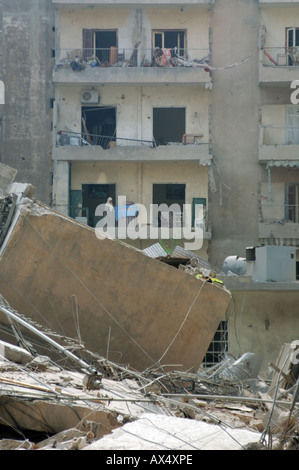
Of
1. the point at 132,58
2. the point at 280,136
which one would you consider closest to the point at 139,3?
the point at 132,58

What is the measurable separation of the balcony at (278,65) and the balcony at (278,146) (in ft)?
5.41

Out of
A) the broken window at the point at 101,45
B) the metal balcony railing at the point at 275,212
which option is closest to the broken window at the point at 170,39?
the broken window at the point at 101,45

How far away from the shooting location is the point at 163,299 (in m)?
11.5

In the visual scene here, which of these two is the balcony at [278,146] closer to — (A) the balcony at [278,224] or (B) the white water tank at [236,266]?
(A) the balcony at [278,224]

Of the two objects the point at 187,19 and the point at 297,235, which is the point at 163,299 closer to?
the point at 297,235

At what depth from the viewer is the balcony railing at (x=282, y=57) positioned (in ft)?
87.6

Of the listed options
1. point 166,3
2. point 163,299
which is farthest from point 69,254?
point 166,3

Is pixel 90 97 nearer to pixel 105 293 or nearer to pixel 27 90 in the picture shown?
pixel 27 90

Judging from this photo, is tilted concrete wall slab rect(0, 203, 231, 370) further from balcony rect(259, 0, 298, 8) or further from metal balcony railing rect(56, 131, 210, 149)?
balcony rect(259, 0, 298, 8)

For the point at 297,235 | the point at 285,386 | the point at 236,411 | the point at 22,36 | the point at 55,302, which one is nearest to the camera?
the point at 236,411

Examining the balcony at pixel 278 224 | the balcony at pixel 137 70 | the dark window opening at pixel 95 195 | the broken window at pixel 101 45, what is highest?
the broken window at pixel 101 45

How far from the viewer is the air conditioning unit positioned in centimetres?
2711

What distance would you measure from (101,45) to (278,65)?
6.48 metres

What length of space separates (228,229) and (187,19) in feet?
25.5
